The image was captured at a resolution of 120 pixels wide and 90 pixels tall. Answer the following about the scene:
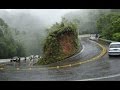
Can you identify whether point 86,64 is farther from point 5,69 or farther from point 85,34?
point 5,69

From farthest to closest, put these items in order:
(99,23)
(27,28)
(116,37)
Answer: (27,28) < (116,37) < (99,23)

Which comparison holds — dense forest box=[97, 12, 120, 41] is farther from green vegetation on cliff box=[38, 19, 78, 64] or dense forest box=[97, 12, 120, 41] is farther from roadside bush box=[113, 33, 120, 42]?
green vegetation on cliff box=[38, 19, 78, 64]

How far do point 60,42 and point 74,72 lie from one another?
3918 millimetres

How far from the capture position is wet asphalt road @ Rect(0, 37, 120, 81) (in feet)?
45.5

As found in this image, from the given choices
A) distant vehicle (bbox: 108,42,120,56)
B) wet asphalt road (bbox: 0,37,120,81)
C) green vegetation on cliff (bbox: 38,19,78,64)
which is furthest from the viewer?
green vegetation on cliff (bbox: 38,19,78,64)

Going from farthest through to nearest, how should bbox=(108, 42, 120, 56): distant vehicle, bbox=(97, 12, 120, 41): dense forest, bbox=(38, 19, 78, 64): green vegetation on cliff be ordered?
1. bbox=(38, 19, 78, 64): green vegetation on cliff
2. bbox=(108, 42, 120, 56): distant vehicle
3. bbox=(97, 12, 120, 41): dense forest

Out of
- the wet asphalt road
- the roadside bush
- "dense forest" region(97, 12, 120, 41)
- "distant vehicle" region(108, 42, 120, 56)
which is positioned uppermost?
"dense forest" region(97, 12, 120, 41)

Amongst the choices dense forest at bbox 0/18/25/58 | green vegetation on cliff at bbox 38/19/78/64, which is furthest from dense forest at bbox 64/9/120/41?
dense forest at bbox 0/18/25/58

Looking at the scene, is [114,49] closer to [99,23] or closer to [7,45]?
[99,23]

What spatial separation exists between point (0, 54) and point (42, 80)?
3.61m

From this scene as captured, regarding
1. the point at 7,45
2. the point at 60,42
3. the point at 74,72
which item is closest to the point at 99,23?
the point at 60,42

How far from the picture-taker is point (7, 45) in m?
18.0

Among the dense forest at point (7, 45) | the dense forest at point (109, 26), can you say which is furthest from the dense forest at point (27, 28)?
the dense forest at point (109, 26)

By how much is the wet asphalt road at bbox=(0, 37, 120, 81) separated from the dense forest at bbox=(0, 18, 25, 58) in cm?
116
